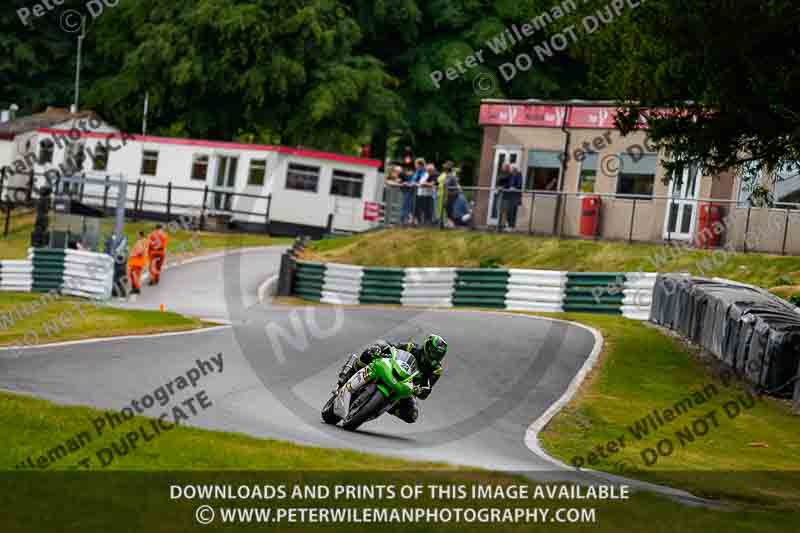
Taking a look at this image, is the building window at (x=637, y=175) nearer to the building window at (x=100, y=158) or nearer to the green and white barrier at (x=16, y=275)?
the green and white barrier at (x=16, y=275)

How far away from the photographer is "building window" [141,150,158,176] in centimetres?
5006

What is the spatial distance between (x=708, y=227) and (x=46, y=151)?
3166 cm

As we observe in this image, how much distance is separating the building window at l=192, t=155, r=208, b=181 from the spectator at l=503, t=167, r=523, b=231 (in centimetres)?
1704

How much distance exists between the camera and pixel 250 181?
4756 centimetres

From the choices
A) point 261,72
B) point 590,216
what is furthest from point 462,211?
point 261,72

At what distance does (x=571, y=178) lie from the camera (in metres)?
35.8

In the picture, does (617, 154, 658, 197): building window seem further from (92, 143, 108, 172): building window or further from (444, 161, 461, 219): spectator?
→ (92, 143, 108, 172): building window

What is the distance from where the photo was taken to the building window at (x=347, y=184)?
159 ft

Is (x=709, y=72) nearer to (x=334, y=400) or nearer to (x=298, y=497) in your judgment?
(x=334, y=400)

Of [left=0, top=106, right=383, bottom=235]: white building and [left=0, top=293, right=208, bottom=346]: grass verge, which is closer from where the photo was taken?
[left=0, top=293, right=208, bottom=346]: grass verge

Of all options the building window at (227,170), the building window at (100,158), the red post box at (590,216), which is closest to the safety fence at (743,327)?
the red post box at (590,216)

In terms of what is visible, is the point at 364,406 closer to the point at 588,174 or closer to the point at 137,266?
the point at 137,266

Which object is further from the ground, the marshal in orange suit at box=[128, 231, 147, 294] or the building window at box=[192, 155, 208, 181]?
the building window at box=[192, 155, 208, 181]

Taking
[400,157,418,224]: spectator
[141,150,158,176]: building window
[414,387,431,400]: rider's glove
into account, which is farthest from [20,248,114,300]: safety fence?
[414,387,431,400]: rider's glove
